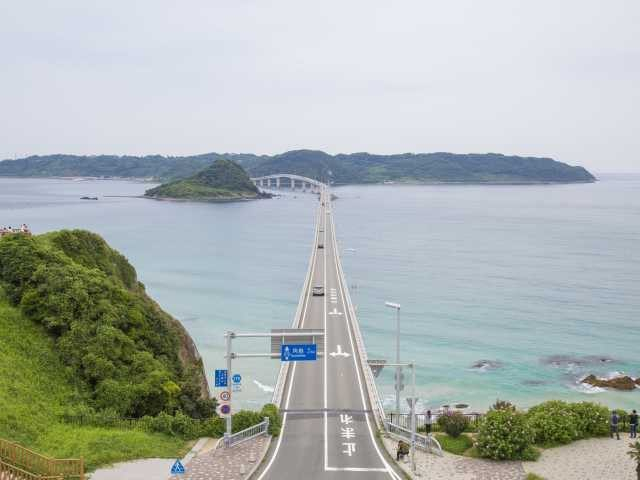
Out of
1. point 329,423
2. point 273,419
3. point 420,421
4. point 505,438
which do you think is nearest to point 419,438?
point 505,438

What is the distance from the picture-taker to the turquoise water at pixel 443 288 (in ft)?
154

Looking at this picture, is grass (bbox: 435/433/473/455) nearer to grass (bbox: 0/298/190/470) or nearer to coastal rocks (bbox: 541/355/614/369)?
grass (bbox: 0/298/190/470)

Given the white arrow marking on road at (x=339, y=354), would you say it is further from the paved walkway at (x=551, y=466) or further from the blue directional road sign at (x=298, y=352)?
the paved walkway at (x=551, y=466)

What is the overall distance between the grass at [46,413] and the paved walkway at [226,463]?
113cm

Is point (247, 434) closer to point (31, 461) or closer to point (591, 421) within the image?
point (31, 461)

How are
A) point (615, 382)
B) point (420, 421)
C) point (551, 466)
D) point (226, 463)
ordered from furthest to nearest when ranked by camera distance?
1. point (615, 382)
2. point (420, 421)
3. point (551, 466)
4. point (226, 463)

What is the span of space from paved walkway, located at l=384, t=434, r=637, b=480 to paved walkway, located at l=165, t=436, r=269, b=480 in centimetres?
548

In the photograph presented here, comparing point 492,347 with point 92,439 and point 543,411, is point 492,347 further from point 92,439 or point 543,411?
point 92,439

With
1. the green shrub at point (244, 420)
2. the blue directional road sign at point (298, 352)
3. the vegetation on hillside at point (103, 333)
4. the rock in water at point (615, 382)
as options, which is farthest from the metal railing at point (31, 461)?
the rock in water at point (615, 382)

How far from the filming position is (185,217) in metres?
166

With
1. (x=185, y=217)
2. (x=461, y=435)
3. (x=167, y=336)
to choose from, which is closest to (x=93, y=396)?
(x=167, y=336)

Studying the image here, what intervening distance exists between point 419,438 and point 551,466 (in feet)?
16.8

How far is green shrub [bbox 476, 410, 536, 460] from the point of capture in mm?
22384

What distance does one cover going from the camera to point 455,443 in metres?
24.1
